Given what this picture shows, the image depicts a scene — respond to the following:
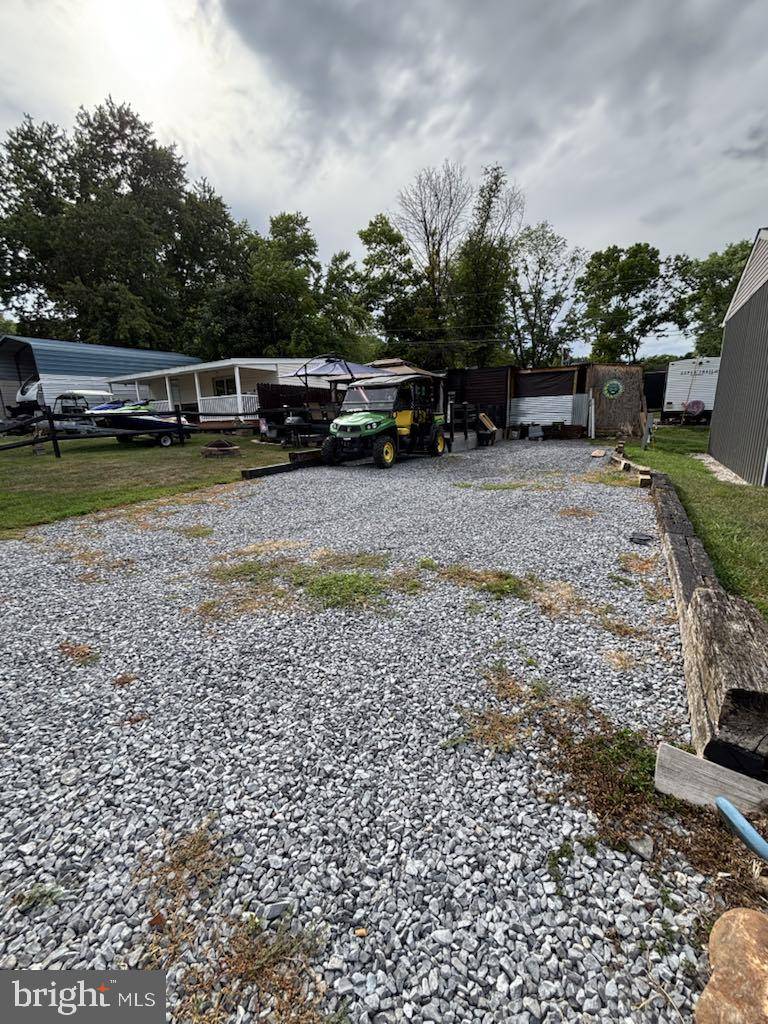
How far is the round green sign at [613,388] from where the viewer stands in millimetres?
14445

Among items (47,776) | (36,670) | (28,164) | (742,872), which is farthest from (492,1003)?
(28,164)

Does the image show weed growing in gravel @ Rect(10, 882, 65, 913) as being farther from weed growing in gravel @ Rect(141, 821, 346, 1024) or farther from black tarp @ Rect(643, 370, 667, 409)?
black tarp @ Rect(643, 370, 667, 409)

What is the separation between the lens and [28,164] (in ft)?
89.0

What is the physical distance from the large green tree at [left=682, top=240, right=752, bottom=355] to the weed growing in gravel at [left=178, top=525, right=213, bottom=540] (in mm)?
35191

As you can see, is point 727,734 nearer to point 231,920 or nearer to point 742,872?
point 742,872

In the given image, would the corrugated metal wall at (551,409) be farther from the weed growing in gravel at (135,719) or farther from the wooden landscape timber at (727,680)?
the weed growing in gravel at (135,719)

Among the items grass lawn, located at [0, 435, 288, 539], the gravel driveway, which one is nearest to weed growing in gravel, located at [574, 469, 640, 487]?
the gravel driveway

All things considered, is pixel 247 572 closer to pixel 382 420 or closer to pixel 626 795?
pixel 626 795

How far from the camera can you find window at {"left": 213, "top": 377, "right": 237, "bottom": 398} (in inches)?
837

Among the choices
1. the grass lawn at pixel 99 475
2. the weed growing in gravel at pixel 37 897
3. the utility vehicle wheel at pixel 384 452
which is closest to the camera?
the weed growing in gravel at pixel 37 897

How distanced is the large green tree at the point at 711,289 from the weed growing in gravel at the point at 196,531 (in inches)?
1385

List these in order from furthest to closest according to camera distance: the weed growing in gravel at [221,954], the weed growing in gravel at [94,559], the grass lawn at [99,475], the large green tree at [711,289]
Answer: the large green tree at [711,289]
the grass lawn at [99,475]
the weed growing in gravel at [94,559]
the weed growing in gravel at [221,954]

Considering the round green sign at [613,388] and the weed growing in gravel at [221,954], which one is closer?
the weed growing in gravel at [221,954]
